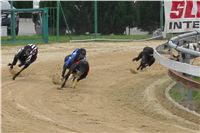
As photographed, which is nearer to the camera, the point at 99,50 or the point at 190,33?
the point at 190,33

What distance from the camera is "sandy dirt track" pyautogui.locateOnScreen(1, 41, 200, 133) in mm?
7516

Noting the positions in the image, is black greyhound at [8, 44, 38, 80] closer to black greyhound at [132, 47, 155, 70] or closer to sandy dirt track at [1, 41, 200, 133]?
sandy dirt track at [1, 41, 200, 133]

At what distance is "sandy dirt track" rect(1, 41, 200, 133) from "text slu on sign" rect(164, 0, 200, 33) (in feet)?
4.25

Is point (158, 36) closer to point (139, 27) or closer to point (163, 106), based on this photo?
point (139, 27)

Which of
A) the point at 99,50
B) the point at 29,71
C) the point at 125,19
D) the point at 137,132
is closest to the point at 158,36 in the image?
the point at 99,50

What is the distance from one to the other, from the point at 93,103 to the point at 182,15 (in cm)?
224

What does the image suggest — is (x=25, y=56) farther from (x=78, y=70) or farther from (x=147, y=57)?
(x=147, y=57)

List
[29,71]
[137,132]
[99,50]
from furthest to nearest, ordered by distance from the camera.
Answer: [99,50], [29,71], [137,132]

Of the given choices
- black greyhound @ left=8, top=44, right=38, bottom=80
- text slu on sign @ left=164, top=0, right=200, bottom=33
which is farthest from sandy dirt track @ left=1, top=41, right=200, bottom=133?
text slu on sign @ left=164, top=0, right=200, bottom=33

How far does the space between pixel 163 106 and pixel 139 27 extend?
30318 mm

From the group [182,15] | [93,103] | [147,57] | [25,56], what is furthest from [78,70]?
[147,57]

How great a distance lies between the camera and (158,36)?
2762 centimetres

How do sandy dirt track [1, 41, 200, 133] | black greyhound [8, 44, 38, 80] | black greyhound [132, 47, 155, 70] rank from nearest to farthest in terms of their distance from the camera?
1. sandy dirt track [1, 41, 200, 133]
2. black greyhound [8, 44, 38, 80]
3. black greyhound [132, 47, 155, 70]

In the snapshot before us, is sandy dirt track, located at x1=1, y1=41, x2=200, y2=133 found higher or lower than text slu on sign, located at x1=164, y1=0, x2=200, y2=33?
lower
